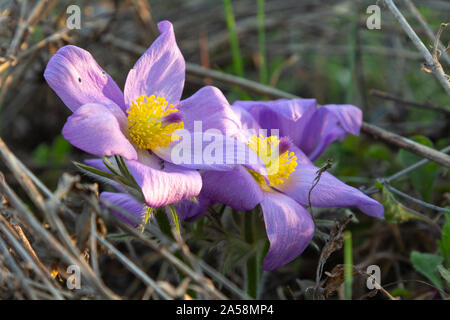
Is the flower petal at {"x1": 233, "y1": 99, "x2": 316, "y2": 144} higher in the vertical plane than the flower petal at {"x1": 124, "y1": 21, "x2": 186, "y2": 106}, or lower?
lower

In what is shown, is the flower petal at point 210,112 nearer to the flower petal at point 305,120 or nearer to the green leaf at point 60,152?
the flower petal at point 305,120

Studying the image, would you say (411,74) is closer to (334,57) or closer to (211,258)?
(334,57)

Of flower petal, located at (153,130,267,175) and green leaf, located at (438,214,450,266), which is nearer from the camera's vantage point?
flower petal, located at (153,130,267,175)

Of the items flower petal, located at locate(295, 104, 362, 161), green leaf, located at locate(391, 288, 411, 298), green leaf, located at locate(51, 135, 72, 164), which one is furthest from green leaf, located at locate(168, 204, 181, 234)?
green leaf, located at locate(51, 135, 72, 164)

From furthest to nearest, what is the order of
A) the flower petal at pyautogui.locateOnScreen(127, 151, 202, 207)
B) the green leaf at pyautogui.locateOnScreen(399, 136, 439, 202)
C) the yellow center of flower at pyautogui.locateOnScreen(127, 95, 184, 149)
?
the green leaf at pyautogui.locateOnScreen(399, 136, 439, 202)
the yellow center of flower at pyautogui.locateOnScreen(127, 95, 184, 149)
the flower petal at pyautogui.locateOnScreen(127, 151, 202, 207)

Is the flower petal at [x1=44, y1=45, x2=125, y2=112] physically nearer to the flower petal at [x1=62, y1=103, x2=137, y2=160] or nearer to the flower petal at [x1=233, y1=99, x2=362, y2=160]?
the flower petal at [x1=62, y1=103, x2=137, y2=160]

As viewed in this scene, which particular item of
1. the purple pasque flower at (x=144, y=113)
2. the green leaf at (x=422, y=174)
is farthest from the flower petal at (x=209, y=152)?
the green leaf at (x=422, y=174)
